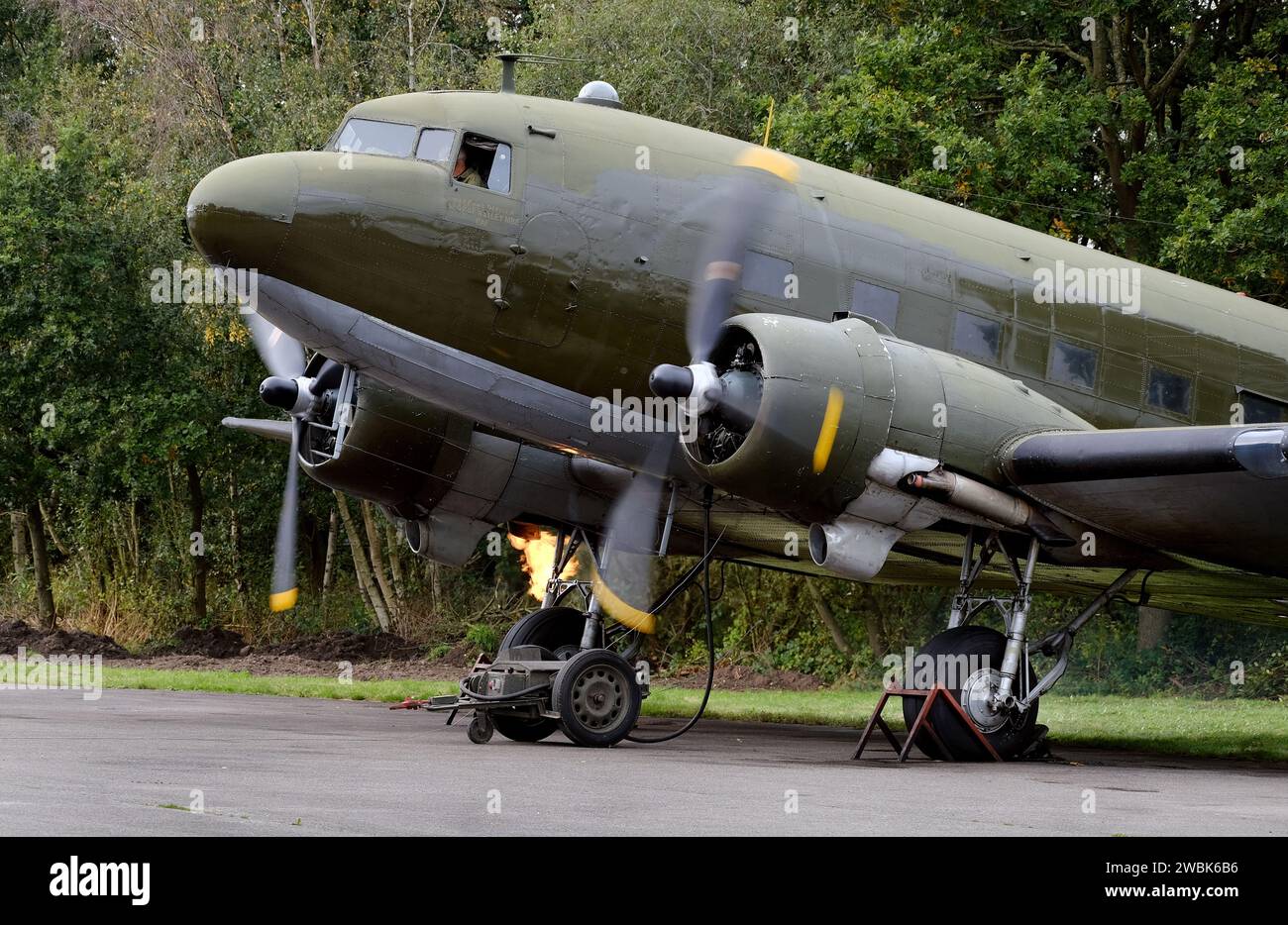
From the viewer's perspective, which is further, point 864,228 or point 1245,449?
point 864,228

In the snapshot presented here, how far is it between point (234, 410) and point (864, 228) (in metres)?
19.5

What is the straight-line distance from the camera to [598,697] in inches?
520

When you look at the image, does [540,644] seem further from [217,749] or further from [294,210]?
[294,210]

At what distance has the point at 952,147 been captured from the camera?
860 inches

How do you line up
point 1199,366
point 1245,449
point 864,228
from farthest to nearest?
point 1199,366 < point 864,228 < point 1245,449

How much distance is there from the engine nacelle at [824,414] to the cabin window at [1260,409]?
13.3 feet

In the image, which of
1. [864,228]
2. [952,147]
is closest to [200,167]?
[952,147]

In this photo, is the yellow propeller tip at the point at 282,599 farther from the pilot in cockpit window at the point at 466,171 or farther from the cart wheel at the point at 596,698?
the pilot in cockpit window at the point at 466,171

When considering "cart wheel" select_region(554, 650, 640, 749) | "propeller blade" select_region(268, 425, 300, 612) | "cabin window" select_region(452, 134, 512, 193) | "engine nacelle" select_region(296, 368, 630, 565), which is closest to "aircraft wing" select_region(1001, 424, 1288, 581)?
"cart wheel" select_region(554, 650, 640, 749)

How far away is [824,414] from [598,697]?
3618mm

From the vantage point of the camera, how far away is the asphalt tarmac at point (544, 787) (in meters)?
7.21

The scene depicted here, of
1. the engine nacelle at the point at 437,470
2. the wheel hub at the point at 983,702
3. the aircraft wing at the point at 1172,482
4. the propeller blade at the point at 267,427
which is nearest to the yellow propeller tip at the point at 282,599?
the engine nacelle at the point at 437,470
